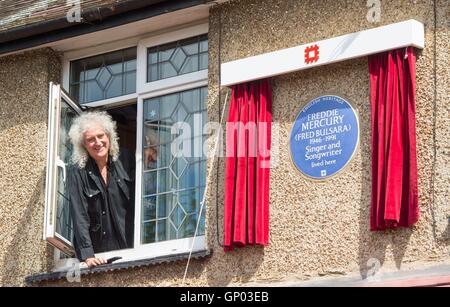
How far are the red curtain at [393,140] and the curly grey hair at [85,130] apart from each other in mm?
2895

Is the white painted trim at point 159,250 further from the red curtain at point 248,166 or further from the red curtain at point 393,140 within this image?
the red curtain at point 393,140

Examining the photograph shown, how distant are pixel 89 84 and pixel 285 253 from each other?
117 inches

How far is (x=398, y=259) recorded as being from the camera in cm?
1152

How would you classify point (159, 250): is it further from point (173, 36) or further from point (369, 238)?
point (369, 238)

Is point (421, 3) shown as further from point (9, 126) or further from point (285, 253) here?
point (9, 126)

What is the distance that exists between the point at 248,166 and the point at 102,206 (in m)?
1.84

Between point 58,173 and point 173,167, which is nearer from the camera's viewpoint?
point 173,167

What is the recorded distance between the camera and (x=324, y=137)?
1221cm

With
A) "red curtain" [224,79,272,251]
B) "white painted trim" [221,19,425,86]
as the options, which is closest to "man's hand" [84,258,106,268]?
"red curtain" [224,79,272,251]

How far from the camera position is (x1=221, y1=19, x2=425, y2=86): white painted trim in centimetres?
1179

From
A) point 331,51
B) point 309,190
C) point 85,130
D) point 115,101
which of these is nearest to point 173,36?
point 115,101

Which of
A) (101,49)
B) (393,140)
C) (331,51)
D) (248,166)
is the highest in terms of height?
(101,49)

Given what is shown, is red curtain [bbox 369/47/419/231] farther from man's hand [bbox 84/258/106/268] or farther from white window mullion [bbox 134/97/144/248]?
man's hand [bbox 84/258/106/268]

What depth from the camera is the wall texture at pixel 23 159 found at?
45.3 ft
